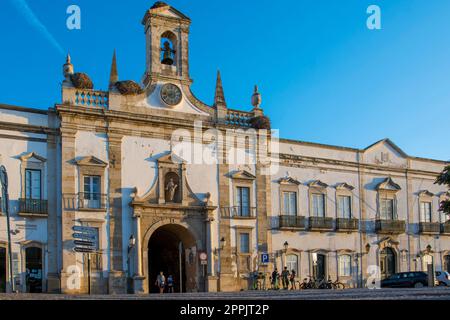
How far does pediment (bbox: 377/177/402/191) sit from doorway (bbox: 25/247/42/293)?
20792 mm

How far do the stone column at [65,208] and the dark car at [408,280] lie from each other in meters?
16.4

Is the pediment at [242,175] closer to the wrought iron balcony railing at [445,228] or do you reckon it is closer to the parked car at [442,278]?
the parked car at [442,278]

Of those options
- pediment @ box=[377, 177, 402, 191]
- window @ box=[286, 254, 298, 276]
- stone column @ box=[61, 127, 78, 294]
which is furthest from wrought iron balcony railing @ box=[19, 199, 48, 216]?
pediment @ box=[377, 177, 402, 191]

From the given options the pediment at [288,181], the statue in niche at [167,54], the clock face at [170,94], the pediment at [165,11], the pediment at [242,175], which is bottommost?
the pediment at [288,181]

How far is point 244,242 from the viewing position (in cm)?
3147

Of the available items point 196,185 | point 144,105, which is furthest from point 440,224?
point 144,105

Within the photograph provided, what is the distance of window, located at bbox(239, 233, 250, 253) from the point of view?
3136cm

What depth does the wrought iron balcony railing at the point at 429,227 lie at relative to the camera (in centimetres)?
3866

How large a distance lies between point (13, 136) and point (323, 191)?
17.2 meters

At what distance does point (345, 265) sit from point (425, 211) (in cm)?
791

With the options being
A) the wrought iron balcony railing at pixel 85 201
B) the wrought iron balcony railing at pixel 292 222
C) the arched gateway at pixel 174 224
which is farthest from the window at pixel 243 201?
the wrought iron balcony railing at pixel 85 201

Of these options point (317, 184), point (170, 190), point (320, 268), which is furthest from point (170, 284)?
point (317, 184)

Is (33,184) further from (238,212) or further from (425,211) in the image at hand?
(425,211)
